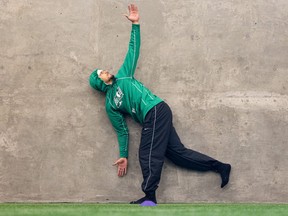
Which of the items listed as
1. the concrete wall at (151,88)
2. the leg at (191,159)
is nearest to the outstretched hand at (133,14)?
the concrete wall at (151,88)

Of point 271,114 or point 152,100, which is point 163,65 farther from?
point 271,114

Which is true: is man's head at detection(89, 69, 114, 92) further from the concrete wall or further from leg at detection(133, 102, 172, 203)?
leg at detection(133, 102, 172, 203)

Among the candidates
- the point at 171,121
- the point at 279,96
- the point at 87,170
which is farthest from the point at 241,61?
the point at 87,170

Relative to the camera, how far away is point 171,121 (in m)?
3.62

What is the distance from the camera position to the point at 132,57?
11.9 ft

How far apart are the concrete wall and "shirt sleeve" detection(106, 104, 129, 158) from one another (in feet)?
0.29

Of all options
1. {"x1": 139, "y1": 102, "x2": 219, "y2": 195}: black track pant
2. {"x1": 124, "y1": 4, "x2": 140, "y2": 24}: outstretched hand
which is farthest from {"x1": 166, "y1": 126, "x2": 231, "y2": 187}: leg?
{"x1": 124, "y1": 4, "x2": 140, "y2": 24}: outstretched hand

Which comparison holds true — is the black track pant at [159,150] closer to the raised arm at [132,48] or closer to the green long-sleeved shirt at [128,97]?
the green long-sleeved shirt at [128,97]

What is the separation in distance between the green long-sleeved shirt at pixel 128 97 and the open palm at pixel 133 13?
0.05 m

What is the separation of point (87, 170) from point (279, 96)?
1677 mm

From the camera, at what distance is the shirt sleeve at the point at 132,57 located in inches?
142

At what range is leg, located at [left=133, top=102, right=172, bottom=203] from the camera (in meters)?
3.50

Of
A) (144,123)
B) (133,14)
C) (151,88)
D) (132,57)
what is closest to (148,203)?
(144,123)

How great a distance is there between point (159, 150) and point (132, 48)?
82cm
